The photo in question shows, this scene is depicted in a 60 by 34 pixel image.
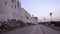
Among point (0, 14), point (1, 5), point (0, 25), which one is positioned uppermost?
point (1, 5)

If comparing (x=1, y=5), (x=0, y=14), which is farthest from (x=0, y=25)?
(x=1, y=5)

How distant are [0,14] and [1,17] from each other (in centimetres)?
93

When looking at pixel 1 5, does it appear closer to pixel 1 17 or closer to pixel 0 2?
pixel 0 2

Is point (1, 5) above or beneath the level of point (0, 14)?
above

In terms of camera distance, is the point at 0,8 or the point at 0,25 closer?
the point at 0,25

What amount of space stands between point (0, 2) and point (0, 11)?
211cm

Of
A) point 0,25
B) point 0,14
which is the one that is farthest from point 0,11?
point 0,25

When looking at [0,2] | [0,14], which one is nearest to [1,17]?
[0,14]

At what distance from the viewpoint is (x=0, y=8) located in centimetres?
2836

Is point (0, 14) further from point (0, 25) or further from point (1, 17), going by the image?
point (0, 25)

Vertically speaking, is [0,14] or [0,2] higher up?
[0,2]

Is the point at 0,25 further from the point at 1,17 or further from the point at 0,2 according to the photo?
the point at 0,2

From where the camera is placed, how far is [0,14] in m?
28.0

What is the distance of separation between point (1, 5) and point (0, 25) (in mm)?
6078
